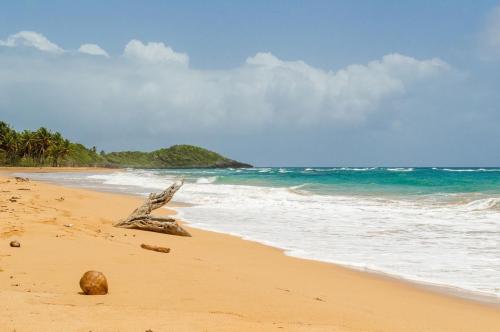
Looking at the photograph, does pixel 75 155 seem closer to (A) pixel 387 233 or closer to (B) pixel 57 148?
(B) pixel 57 148

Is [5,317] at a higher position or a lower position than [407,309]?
higher

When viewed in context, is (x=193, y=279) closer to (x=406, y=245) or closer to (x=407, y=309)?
(x=407, y=309)

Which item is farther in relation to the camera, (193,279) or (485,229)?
(485,229)

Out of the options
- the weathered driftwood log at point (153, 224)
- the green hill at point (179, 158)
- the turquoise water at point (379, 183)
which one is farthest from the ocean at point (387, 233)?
the green hill at point (179, 158)

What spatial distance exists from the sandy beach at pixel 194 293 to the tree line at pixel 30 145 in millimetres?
86076

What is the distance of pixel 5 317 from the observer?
13.9 ft

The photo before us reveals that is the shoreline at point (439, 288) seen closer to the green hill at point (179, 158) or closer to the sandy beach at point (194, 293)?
the sandy beach at point (194, 293)

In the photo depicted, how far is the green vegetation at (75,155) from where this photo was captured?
88312 millimetres

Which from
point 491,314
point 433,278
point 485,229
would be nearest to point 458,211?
point 485,229

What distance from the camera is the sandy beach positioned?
450cm

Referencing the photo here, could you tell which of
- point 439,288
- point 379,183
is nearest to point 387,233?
point 439,288

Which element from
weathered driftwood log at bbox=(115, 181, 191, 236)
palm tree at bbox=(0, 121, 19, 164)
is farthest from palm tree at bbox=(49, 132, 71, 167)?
weathered driftwood log at bbox=(115, 181, 191, 236)

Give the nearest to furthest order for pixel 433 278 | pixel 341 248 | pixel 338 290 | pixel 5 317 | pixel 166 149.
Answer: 1. pixel 5 317
2. pixel 338 290
3. pixel 433 278
4. pixel 341 248
5. pixel 166 149

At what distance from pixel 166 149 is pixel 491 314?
188m
